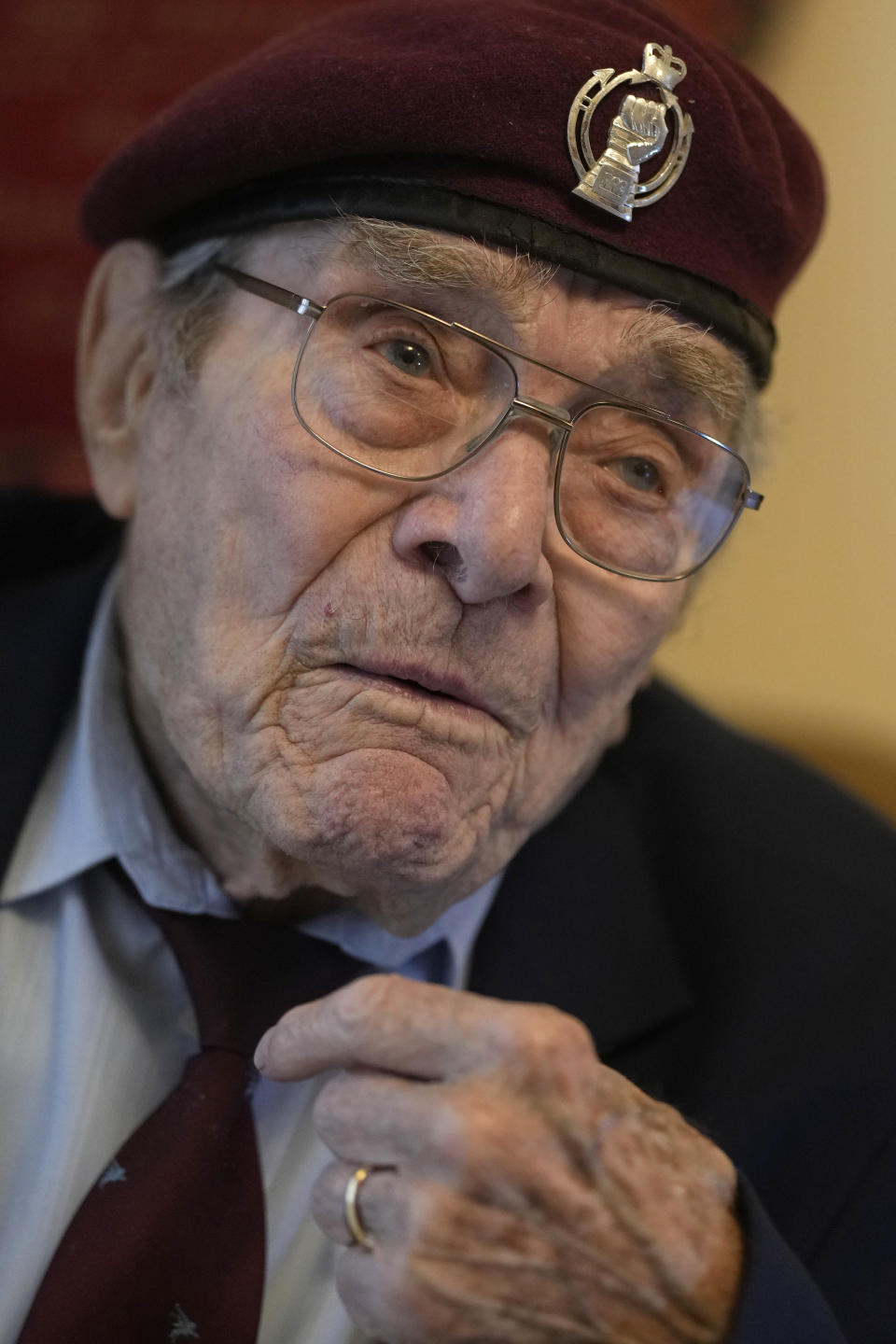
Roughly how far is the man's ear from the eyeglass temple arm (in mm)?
191

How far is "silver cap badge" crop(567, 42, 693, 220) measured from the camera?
3.76 feet

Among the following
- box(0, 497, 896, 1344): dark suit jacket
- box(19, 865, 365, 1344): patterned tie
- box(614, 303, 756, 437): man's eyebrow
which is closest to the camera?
box(19, 865, 365, 1344): patterned tie

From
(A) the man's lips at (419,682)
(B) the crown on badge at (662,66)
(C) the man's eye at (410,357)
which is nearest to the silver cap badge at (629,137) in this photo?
(B) the crown on badge at (662,66)

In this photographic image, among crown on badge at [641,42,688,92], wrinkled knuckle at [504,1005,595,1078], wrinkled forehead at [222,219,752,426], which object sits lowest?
wrinkled knuckle at [504,1005,595,1078]

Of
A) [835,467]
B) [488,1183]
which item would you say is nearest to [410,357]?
[488,1183]

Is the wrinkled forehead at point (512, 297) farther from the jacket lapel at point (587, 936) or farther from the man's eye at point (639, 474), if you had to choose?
the jacket lapel at point (587, 936)

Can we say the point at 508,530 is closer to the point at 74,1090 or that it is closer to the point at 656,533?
the point at 656,533

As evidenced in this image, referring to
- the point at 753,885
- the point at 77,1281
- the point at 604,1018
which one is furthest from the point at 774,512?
the point at 77,1281

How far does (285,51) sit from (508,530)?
1.96ft

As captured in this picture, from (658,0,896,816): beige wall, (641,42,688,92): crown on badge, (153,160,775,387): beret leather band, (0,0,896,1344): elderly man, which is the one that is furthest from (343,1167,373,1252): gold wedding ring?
(658,0,896,816): beige wall

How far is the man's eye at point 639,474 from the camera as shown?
1.28 meters

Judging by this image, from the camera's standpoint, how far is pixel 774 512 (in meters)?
2.57

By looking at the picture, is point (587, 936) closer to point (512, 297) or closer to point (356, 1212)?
point (356, 1212)

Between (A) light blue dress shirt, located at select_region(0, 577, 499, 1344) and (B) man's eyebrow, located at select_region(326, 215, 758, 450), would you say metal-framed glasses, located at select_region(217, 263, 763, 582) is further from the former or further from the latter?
(A) light blue dress shirt, located at select_region(0, 577, 499, 1344)
